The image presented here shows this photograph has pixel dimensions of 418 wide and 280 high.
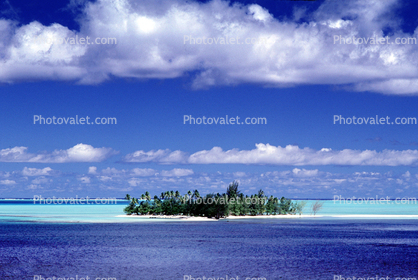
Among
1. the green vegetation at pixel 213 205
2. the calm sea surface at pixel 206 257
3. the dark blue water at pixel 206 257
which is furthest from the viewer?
the green vegetation at pixel 213 205

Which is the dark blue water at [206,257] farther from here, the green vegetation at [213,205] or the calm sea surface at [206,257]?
the green vegetation at [213,205]

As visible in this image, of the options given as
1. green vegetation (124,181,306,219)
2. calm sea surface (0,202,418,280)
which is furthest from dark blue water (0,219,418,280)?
green vegetation (124,181,306,219)

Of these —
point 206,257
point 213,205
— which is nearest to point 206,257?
point 206,257

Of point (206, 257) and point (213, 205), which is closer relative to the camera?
point (206, 257)

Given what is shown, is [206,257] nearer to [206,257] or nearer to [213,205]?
[206,257]

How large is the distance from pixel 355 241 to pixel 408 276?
1459 inches

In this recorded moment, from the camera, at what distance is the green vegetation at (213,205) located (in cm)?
15982

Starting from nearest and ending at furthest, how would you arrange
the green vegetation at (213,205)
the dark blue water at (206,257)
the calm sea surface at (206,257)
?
the calm sea surface at (206,257), the dark blue water at (206,257), the green vegetation at (213,205)

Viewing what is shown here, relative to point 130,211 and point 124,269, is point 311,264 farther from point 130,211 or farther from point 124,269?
point 130,211

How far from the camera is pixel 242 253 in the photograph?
209ft

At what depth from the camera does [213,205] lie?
160m

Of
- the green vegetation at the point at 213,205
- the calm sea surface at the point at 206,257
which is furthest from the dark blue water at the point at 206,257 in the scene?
the green vegetation at the point at 213,205

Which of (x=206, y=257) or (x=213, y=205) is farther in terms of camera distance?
(x=213, y=205)

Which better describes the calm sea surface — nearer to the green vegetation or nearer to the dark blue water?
the dark blue water
